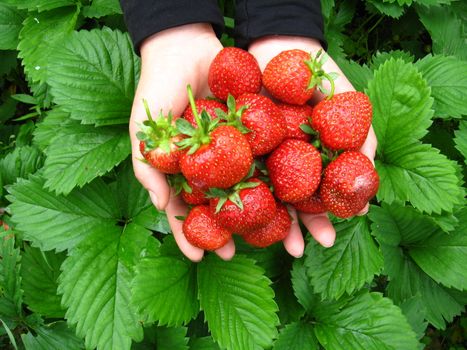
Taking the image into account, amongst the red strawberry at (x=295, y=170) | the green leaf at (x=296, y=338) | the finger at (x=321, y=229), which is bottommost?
the green leaf at (x=296, y=338)

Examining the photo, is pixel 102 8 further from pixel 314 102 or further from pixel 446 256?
pixel 446 256

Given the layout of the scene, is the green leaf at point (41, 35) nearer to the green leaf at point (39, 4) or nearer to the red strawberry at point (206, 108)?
the green leaf at point (39, 4)

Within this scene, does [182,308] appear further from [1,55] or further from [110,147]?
[1,55]

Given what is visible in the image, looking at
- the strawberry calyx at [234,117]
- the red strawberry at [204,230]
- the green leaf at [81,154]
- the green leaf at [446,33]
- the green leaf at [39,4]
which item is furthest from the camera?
the green leaf at [446,33]

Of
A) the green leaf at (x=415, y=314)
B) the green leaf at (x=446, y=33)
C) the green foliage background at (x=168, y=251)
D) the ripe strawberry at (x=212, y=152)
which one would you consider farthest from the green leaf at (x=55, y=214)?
the green leaf at (x=446, y=33)

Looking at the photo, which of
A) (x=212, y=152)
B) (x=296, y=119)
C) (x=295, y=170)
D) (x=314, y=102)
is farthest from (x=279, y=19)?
(x=212, y=152)

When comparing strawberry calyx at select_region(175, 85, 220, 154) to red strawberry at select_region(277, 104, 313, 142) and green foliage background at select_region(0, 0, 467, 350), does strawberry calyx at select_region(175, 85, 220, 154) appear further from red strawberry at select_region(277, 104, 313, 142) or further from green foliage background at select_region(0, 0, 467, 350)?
green foliage background at select_region(0, 0, 467, 350)

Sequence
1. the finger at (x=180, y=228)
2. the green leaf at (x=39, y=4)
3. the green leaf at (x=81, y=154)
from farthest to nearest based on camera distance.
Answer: the green leaf at (x=39, y=4) < the green leaf at (x=81, y=154) < the finger at (x=180, y=228)
